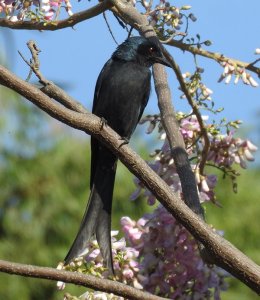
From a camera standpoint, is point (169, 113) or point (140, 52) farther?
point (140, 52)

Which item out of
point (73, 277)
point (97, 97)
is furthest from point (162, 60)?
point (73, 277)

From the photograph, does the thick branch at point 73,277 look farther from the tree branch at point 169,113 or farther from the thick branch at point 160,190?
the tree branch at point 169,113

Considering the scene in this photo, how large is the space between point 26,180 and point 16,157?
0.18 metres

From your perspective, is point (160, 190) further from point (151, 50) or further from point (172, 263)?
point (151, 50)

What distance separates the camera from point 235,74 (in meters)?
3.61

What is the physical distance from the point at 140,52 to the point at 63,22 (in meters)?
0.59

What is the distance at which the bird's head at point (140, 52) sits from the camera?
3.94 m

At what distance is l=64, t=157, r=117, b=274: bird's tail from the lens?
3233mm

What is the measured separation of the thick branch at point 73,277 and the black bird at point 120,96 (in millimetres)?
1137

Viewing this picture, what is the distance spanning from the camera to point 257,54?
357 centimetres

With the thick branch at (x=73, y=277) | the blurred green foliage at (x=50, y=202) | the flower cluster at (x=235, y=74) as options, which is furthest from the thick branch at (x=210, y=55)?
the blurred green foliage at (x=50, y=202)

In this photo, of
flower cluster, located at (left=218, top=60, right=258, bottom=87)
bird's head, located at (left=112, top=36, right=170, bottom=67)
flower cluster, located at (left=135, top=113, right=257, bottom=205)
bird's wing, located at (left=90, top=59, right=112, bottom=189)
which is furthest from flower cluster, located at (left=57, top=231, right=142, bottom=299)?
bird's head, located at (left=112, top=36, right=170, bottom=67)

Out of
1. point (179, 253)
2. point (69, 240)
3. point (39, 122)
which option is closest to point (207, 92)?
point (179, 253)

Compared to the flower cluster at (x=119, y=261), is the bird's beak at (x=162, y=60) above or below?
above
